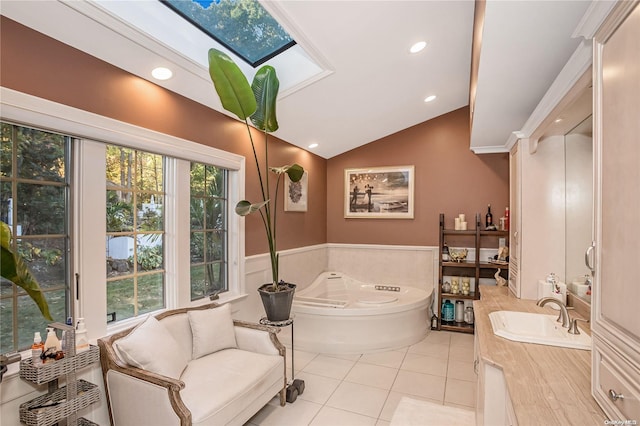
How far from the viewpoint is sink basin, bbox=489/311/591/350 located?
1.84m

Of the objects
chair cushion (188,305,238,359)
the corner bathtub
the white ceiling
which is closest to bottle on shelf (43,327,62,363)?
chair cushion (188,305,238,359)

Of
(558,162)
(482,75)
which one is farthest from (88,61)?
(558,162)

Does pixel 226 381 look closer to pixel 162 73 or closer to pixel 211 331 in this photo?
pixel 211 331

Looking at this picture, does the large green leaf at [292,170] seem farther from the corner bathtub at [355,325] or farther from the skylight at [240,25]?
the corner bathtub at [355,325]

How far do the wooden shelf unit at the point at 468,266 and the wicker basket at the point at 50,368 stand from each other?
4040 mm

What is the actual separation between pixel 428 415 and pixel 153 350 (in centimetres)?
203

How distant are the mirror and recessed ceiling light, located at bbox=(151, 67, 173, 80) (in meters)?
3.07

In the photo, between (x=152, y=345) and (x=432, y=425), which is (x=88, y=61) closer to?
A: (x=152, y=345)

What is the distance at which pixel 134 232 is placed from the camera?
2381 millimetres

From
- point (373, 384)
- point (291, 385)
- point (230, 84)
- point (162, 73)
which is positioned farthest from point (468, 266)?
point (162, 73)

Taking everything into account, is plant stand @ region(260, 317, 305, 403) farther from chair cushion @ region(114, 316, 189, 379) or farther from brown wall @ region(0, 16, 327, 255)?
brown wall @ region(0, 16, 327, 255)

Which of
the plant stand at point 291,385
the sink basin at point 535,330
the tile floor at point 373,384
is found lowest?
the tile floor at point 373,384

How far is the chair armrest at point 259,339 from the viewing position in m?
2.57

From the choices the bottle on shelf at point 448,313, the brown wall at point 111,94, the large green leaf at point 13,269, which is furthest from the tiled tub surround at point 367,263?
the large green leaf at point 13,269
